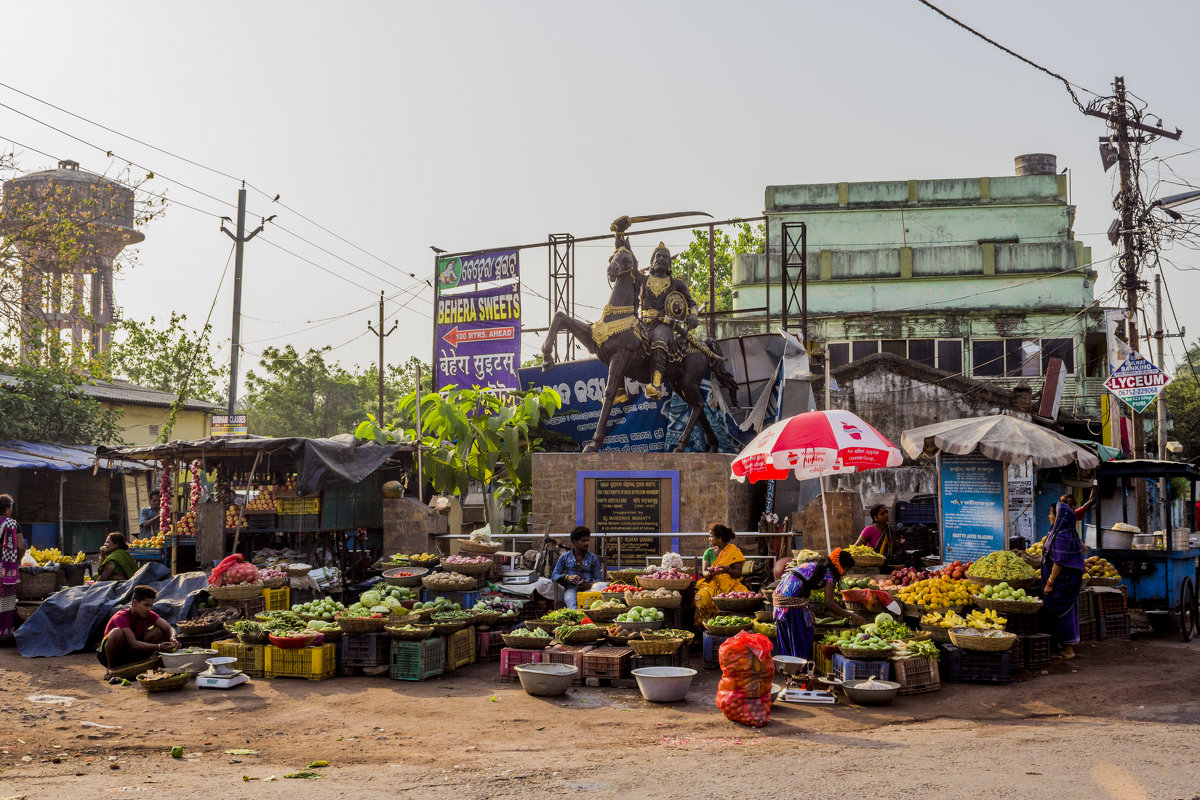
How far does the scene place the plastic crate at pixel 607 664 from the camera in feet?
33.8

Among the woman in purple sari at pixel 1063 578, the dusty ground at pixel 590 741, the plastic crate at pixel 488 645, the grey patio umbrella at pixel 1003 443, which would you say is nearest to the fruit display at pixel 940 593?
the woman in purple sari at pixel 1063 578

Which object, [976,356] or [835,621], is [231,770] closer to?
[835,621]

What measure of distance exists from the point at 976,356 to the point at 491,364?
807 inches

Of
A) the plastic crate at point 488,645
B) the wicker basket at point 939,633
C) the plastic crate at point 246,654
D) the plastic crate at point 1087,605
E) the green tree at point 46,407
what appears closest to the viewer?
the wicker basket at point 939,633

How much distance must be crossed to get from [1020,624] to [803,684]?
2955mm

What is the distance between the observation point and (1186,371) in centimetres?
5831

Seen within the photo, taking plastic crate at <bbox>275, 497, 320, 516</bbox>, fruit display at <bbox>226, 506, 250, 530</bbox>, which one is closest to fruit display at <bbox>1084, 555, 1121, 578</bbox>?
plastic crate at <bbox>275, 497, 320, 516</bbox>

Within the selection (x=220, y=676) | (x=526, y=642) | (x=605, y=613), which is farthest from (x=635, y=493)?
(x=220, y=676)

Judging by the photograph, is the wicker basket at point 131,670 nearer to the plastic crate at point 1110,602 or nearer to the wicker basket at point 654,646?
the wicker basket at point 654,646

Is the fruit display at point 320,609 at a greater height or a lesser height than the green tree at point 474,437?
lesser

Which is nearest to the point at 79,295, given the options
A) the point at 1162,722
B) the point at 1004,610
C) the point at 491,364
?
the point at 491,364

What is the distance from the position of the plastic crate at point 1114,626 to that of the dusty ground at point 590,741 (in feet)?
5.19

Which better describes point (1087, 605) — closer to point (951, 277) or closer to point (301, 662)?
point (301, 662)

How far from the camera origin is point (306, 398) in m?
52.6
